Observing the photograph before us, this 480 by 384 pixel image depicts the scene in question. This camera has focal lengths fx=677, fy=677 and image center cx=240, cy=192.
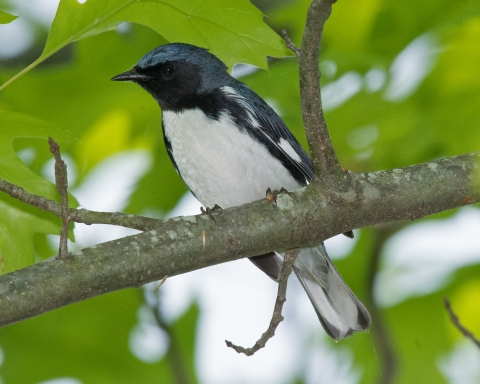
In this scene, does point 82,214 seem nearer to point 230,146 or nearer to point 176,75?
point 230,146

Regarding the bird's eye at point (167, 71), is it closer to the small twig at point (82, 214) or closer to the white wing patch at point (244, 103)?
the white wing patch at point (244, 103)

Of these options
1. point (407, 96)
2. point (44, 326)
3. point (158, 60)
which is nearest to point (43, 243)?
point (44, 326)

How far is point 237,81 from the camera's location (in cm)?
404

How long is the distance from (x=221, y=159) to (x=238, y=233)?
1077 millimetres

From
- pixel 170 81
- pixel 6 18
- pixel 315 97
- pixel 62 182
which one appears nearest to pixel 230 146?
pixel 170 81

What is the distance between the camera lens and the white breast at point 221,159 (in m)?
3.52

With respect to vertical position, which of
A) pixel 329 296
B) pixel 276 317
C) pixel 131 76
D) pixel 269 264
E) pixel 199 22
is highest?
pixel 131 76

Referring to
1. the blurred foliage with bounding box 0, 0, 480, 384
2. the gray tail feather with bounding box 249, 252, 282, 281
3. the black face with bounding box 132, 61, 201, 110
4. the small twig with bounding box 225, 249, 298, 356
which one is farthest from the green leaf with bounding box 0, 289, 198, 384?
the small twig with bounding box 225, 249, 298, 356

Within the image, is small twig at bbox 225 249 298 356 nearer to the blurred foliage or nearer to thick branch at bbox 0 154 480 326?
thick branch at bbox 0 154 480 326

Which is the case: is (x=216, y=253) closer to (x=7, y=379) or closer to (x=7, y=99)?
(x=7, y=99)

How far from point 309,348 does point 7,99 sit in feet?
9.50

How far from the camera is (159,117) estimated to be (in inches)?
166

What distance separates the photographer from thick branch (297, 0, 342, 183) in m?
2.10

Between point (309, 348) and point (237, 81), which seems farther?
point (309, 348)
